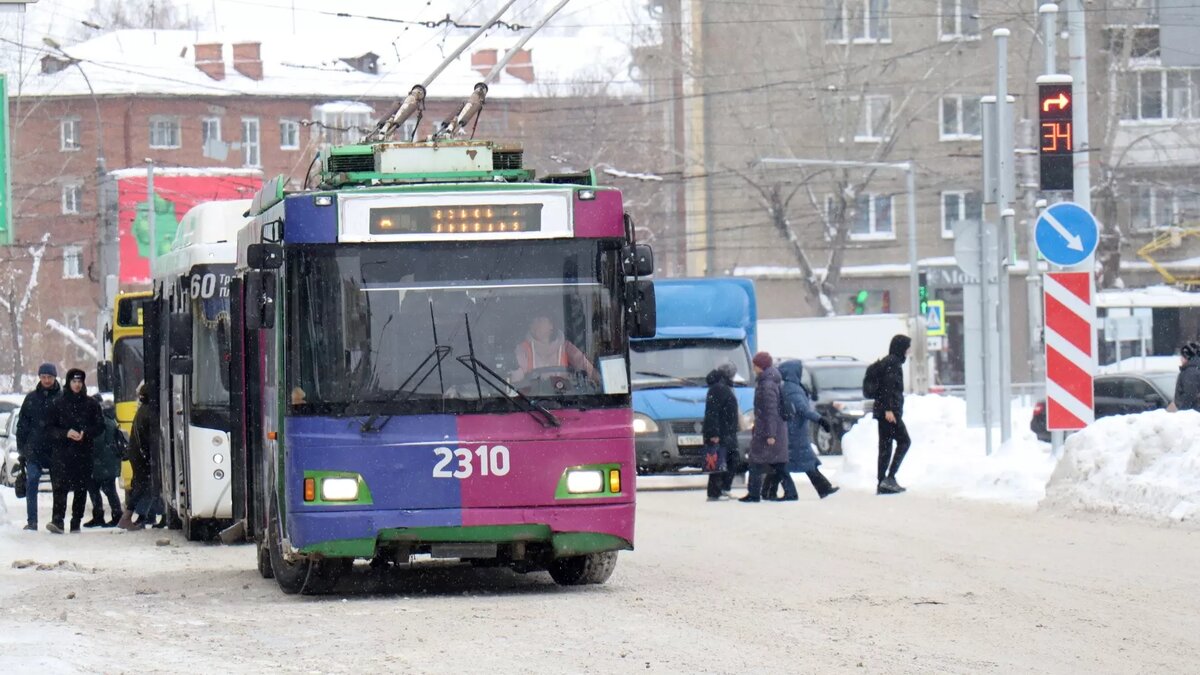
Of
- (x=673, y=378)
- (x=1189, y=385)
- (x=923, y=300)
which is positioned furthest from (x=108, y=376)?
(x=923, y=300)

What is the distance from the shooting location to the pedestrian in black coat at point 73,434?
65.6ft

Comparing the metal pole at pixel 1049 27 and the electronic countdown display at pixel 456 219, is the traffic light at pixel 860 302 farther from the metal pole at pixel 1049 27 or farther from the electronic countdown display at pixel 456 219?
the electronic countdown display at pixel 456 219

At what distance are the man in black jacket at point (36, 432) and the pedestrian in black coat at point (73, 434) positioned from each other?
0.15 metres

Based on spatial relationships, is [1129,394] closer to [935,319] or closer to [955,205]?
[935,319]

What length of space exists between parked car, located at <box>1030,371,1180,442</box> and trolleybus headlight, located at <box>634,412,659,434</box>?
258 inches

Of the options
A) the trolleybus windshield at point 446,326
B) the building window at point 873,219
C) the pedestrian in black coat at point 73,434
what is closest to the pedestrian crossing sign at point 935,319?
the building window at point 873,219

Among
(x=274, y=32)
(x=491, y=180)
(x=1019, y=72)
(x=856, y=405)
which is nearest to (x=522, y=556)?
(x=491, y=180)

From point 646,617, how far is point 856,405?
2691 centimetres

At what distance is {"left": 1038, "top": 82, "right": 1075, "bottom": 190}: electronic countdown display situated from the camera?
2164cm

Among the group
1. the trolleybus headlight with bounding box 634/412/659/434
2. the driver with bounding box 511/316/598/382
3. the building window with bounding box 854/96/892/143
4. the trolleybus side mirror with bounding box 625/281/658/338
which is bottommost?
the trolleybus headlight with bounding box 634/412/659/434

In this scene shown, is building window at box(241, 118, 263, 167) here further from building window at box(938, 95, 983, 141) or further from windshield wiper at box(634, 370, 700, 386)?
windshield wiper at box(634, 370, 700, 386)

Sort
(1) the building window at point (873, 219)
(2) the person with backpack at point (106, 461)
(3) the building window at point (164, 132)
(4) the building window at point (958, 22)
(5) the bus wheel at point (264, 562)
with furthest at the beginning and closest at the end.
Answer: (3) the building window at point (164, 132) < (1) the building window at point (873, 219) < (4) the building window at point (958, 22) < (2) the person with backpack at point (106, 461) < (5) the bus wheel at point (264, 562)

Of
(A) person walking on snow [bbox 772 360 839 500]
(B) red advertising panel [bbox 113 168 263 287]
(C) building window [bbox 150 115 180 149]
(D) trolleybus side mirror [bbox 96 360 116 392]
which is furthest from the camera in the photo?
(C) building window [bbox 150 115 180 149]

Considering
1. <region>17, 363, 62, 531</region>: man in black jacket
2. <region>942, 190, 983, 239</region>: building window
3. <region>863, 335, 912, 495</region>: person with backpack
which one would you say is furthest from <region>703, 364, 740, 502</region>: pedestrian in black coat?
<region>942, 190, 983, 239</region>: building window
